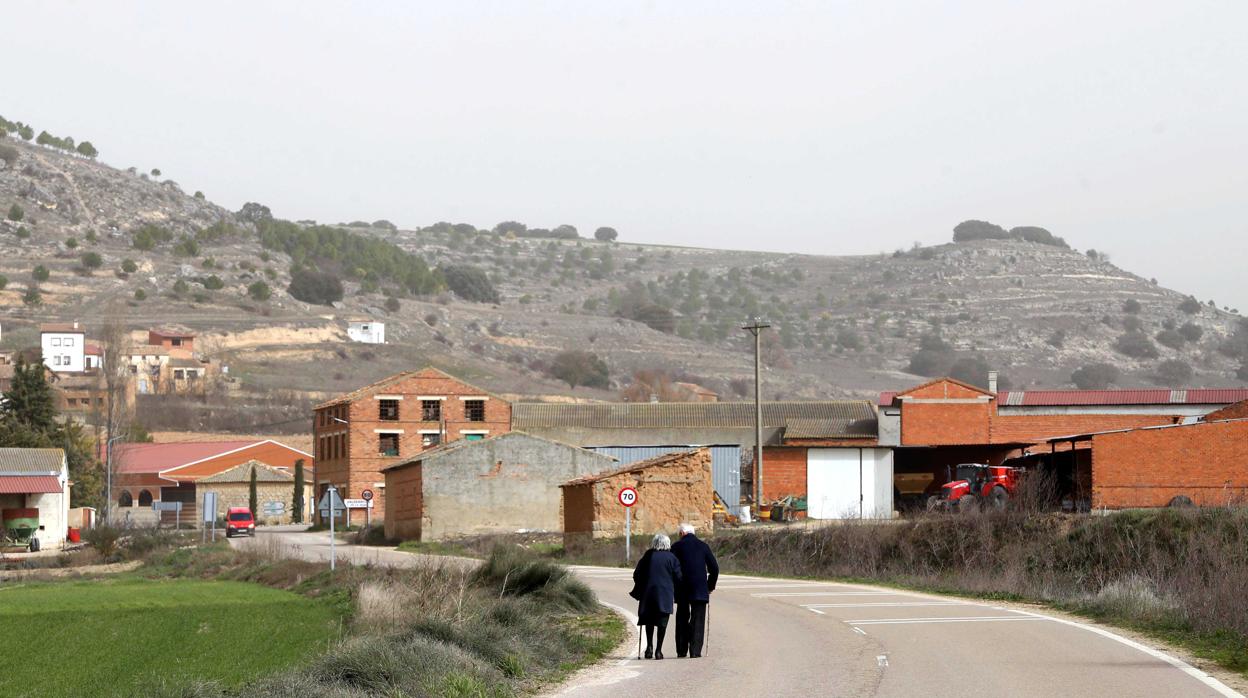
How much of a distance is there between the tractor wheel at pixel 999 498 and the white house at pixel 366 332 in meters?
117

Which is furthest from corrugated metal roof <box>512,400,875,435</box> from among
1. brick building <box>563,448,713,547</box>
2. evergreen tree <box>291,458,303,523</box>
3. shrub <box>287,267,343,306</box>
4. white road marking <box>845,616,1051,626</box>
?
shrub <box>287,267,343,306</box>

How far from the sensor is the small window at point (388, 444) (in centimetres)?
8297

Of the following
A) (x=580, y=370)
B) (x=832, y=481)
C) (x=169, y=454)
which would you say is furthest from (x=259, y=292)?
(x=832, y=481)

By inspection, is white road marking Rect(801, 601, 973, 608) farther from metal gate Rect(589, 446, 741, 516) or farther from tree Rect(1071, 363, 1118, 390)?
tree Rect(1071, 363, 1118, 390)

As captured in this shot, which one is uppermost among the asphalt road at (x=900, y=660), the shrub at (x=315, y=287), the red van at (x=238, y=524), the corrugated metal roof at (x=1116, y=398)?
the shrub at (x=315, y=287)

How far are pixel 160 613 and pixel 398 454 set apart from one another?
152 feet

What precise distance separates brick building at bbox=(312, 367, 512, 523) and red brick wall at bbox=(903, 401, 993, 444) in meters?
24.0

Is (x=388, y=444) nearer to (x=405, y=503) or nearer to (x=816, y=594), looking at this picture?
(x=405, y=503)

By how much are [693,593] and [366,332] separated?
144856 mm

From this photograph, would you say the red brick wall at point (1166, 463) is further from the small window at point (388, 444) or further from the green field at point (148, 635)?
the small window at point (388, 444)

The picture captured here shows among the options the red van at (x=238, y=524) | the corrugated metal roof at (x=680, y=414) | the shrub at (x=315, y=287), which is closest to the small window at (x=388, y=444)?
the corrugated metal roof at (x=680, y=414)

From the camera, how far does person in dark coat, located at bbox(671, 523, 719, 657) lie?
17.8 m

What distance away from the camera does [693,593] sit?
17.9 metres

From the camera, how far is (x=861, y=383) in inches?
7721
